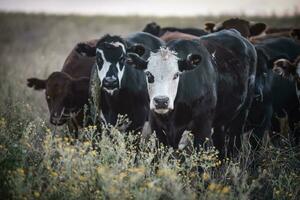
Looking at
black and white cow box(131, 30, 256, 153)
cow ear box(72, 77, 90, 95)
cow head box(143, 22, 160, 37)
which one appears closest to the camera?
black and white cow box(131, 30, 256, 153)

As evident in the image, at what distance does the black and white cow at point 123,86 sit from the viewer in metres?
8.65

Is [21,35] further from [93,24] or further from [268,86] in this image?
[268,86]

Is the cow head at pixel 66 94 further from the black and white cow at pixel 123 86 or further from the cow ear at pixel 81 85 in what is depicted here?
the black and white cow at pixel 123 86

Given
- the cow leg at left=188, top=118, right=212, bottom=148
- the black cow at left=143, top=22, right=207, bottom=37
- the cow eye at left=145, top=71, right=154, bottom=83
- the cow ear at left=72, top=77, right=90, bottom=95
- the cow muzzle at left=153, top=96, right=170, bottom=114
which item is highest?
the cow eye at left=145, top=71, right=154, bottom=83

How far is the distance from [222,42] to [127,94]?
164 centimetres

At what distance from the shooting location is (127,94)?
890 cm

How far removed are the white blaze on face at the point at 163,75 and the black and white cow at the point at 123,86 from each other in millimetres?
898

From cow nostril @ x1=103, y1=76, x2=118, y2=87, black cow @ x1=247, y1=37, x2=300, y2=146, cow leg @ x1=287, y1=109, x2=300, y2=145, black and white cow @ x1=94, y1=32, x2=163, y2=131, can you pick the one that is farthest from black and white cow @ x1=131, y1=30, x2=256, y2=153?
cow leg @ x1=287, y1=109, x2=300, y2=145

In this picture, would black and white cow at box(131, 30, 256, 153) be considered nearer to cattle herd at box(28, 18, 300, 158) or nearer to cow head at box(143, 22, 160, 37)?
cattle herd at box(28, 18, 300, 158)

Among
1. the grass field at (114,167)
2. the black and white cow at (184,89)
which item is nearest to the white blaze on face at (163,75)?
the black and white cow at (184,89)

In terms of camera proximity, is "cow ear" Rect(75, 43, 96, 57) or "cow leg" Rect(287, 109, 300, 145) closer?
"cow ear" Rect(75, 43, 96, 57)

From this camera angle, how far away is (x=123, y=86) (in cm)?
886

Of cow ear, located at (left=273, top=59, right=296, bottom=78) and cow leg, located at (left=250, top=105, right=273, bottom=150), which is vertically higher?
cow ear, located at (left=273, top=59, right=296, bottom=78)

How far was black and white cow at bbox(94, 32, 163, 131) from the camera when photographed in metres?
8.65
